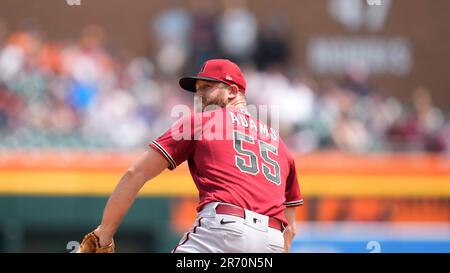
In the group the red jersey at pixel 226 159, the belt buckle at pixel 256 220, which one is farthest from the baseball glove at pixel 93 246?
the belt buckle at pixel 256 220

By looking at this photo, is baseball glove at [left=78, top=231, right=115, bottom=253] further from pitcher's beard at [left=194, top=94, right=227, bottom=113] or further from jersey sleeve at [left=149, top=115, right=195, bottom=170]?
pitcher's beard at [left=194, top=94, right=227, bottom=113]

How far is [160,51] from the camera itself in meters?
15.2

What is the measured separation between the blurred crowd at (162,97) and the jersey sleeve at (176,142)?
6877mm

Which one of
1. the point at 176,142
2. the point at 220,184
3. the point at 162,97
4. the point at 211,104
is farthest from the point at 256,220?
the point at 162,97

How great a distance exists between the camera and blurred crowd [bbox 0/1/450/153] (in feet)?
40.9

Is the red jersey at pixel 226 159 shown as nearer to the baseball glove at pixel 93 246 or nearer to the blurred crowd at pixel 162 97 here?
the baseball glove at pixel 93 246

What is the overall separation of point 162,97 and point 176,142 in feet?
26.3

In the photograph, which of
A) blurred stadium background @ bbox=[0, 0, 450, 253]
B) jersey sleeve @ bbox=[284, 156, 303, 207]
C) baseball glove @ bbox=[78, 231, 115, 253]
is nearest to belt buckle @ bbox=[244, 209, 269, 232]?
jersey sleeve @ bbox=[284, 156, 303, 207]

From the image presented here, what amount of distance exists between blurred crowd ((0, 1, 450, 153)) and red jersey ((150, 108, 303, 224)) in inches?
266

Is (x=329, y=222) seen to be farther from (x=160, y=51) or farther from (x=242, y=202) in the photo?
(x=242, y=202)

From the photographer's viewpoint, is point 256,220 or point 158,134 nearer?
point 256,220

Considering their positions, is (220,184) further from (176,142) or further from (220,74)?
(220,74)

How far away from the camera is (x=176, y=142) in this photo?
17.2 feet
